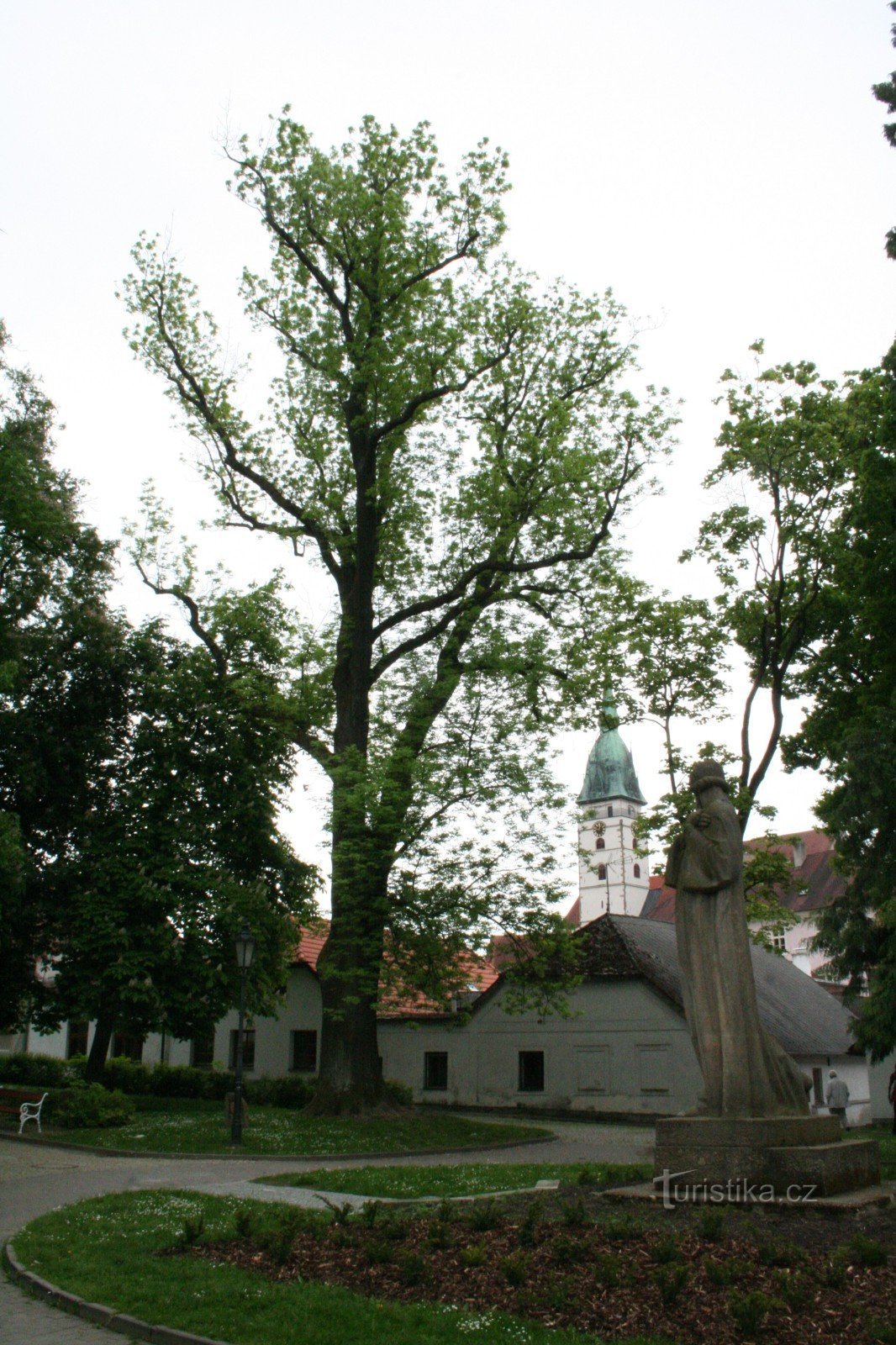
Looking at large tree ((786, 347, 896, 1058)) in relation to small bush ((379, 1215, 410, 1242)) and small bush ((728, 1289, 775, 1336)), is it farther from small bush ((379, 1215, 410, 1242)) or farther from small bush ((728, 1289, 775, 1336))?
small bush ((728, 1289, 775, 1336))

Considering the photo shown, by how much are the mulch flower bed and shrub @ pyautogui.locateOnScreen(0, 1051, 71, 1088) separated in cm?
3097

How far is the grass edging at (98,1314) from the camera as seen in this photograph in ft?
21.7

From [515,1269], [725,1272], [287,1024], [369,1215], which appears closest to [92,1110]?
[369,1215]

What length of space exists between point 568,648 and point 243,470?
8.27 m

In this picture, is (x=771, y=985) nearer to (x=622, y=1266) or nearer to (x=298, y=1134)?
(x=298, y=1134)

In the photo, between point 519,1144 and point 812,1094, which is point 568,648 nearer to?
point 519,1144

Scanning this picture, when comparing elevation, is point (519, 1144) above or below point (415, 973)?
below

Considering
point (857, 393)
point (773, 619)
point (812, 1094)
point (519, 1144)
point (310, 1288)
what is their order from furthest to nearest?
point (812, 1094) < point (773, 619) < point (857, 393) < point (519, 1144) < point (310, 1288)

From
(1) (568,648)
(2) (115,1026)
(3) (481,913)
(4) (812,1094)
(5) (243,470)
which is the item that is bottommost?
(4) (812,1094)

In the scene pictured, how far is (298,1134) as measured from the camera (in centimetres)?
1983

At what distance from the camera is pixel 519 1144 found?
2194 centimetres

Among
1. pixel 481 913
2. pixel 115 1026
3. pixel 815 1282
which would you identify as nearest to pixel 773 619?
pixel 481 913

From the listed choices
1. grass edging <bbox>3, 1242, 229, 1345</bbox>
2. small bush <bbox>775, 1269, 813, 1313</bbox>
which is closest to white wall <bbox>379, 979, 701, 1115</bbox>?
grass edging <bbox>3, 1242, 229, 1345</bbox>

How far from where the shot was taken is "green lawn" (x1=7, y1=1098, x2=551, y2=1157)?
18391 mm
